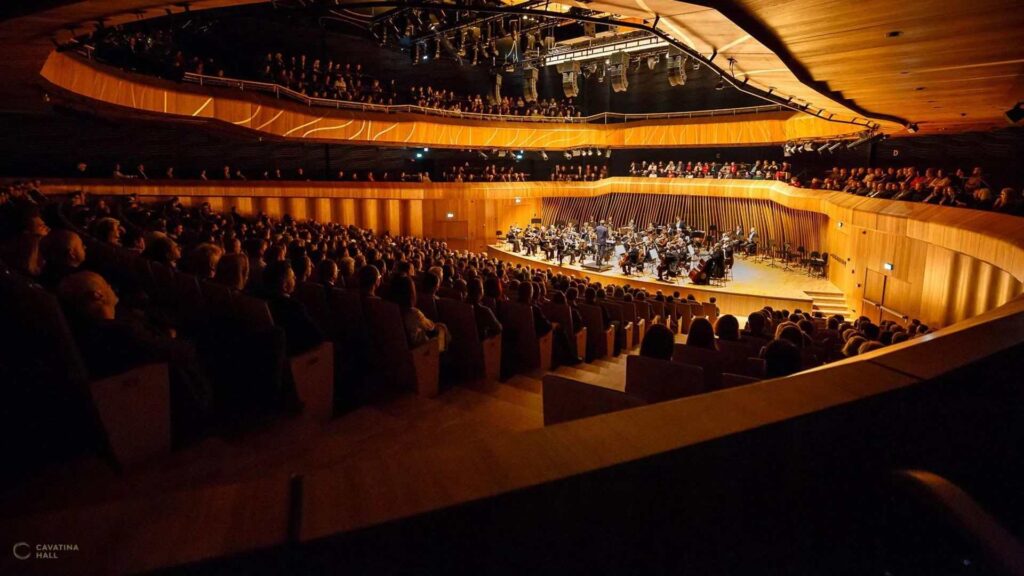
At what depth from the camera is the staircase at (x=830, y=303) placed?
1242 centimetres

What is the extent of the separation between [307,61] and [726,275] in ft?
47.7

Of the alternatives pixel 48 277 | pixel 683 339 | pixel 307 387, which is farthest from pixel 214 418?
pixel 683 339

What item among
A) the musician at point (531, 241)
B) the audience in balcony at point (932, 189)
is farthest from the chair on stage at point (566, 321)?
the musician at point (531, 241)

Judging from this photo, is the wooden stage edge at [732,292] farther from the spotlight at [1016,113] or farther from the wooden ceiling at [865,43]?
the wooden ceiling at [865,43]

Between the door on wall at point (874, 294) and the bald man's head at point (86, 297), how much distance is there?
11647 millimetres

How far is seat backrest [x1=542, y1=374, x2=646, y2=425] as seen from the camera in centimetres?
158

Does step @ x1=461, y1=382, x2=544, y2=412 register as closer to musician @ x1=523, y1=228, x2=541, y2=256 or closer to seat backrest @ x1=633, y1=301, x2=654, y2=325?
seat backrest @ x1=633, y1=301, x2=654, y2=325

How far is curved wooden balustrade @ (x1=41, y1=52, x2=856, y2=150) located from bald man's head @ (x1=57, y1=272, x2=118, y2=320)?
5.57m

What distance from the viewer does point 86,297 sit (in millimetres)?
2303

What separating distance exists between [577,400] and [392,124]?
16.2 metres

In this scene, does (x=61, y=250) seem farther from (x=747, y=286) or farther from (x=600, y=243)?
(x=600, y=243)

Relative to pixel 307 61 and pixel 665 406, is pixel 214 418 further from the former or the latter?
pixel 307 61

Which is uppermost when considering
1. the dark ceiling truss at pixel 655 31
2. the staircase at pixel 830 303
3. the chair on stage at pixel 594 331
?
the dark ceiling truss at pixel 655 31

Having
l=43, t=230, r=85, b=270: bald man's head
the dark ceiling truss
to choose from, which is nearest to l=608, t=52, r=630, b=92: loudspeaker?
the dark ceiling truss
